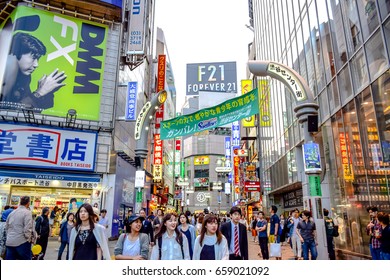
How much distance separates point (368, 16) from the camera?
1073cm

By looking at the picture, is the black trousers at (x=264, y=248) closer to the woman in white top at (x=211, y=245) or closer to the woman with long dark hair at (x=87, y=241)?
the woman in white top at (x=211, y=245)

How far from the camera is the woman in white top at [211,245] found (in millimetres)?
4512

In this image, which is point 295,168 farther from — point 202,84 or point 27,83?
point 202,84

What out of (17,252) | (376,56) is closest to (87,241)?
(17,252)

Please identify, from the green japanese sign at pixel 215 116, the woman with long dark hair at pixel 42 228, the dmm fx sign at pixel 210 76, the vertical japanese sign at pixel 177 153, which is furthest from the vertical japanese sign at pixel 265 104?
the dmm fx sign at pixel 210 76

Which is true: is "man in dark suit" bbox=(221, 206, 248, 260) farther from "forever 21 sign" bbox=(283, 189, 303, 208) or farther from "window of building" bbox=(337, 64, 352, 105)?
"forever 21 sign" bbox=(283, 189, 303, 208)

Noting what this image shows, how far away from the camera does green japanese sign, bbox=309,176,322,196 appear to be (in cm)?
864

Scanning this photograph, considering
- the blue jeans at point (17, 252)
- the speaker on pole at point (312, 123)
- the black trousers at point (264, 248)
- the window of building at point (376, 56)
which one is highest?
the window of building at point (376, 56)

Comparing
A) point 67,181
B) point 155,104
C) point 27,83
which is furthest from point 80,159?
point 155,104

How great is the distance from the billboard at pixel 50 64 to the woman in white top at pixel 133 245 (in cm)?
1666

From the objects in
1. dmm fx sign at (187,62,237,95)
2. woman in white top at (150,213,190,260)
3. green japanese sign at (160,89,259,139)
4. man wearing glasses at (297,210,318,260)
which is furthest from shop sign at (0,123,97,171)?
dmm fx sign at (187,62,237,95)

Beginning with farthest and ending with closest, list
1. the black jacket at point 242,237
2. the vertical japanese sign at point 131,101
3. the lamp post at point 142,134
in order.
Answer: the vertical japanese sign at point 131,101, the lamp post at point 142,134, the black jacket at point 242,237
